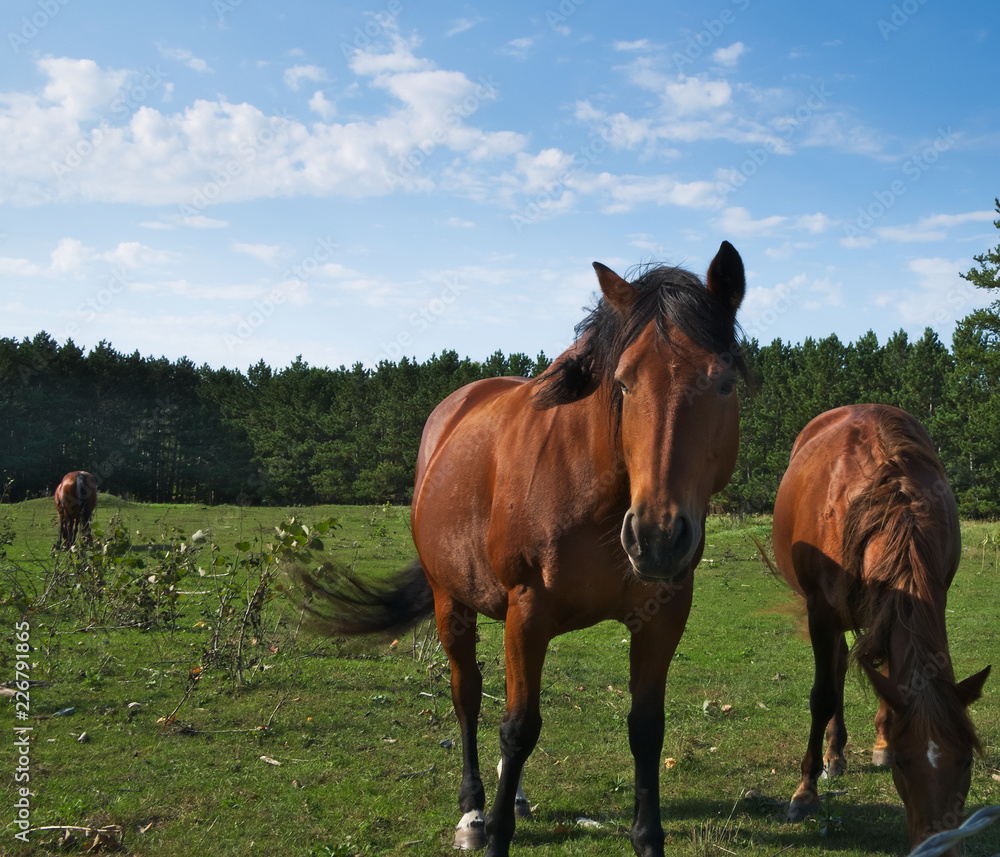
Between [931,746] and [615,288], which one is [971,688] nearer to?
[931,746]

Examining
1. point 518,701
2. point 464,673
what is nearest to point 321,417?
point 464,673

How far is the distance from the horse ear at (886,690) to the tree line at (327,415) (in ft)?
109

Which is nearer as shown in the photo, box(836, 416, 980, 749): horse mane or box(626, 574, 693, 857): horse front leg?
box(836, 416, 980, 749): horse mane

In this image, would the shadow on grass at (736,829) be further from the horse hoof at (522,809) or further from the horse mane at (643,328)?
the horse mane at (643,328)

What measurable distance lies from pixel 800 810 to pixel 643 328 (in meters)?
3.09

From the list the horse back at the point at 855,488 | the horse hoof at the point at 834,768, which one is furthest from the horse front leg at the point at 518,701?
the horse hoof at the point at 834,768

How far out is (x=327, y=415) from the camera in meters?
44.1

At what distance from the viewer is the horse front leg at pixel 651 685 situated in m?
2.87

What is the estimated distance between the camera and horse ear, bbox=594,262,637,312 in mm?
2619

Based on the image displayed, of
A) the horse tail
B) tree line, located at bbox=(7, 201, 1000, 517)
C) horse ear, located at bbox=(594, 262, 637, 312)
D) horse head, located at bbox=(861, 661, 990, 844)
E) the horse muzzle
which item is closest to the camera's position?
the horse muzzle

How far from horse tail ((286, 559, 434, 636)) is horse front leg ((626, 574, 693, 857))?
2.27 m

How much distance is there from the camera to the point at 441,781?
4.17 metres

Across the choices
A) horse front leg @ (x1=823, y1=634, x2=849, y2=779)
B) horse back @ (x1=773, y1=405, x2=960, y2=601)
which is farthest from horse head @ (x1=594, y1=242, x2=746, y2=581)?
horse front leg @ (x1=823, y1=634, x2=849, y2=779)

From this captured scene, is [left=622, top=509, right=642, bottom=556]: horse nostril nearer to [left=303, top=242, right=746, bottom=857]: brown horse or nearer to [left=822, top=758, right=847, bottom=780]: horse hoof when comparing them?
[left=303, top=242, right=746, bottom=857]: brown horse
